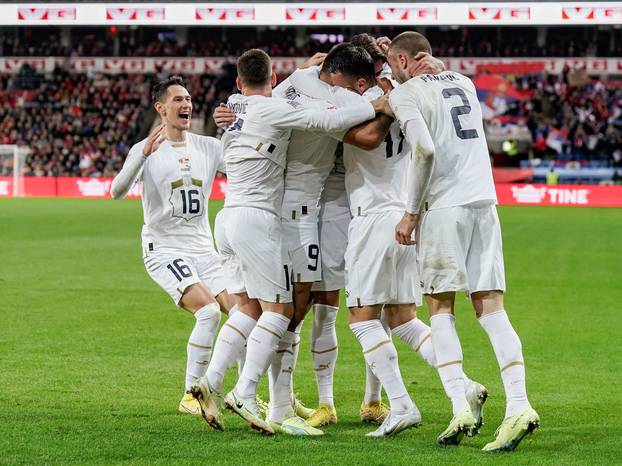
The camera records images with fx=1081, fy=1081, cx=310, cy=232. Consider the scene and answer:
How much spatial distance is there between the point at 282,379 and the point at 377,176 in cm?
139

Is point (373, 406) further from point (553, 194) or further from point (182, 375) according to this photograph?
point (553, 194)

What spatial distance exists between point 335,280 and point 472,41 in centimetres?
4198

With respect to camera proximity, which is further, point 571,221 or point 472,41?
point 472,41

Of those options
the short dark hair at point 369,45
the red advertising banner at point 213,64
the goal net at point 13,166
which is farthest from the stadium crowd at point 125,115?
the short dark hair at point 369,45

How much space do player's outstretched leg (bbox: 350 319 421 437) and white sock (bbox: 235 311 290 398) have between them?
47cm

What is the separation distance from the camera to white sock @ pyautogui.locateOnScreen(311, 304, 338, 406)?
22.7 feet

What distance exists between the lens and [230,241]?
6621 millimetres

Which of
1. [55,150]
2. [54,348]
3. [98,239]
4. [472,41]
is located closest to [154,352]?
[54,348]

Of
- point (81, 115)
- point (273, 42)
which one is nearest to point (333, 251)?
point (81, 115)

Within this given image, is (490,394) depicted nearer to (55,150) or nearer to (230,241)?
(230,241)

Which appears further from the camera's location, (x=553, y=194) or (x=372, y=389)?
(x=553, y=194)

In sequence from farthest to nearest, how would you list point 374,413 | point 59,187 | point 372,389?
1. point 59,187
2. point 372,389
3. point 374,413

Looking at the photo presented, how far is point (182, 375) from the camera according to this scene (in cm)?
838

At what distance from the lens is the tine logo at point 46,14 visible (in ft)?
131
